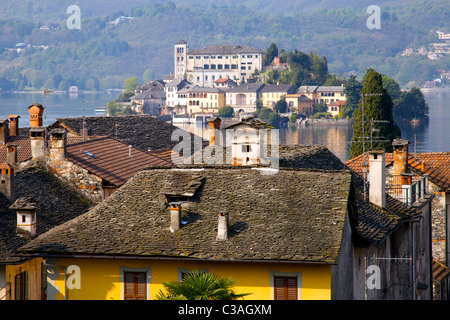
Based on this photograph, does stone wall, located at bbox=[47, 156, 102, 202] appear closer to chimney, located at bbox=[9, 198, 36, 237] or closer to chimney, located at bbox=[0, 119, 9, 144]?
chimney, located at bbox=[9, 198, 36, 237]

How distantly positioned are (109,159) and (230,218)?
454 inches

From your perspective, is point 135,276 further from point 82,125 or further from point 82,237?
point 82,125

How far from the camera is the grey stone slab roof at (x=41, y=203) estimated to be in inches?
729

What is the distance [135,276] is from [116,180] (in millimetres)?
9669

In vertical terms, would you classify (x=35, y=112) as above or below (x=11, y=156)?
above

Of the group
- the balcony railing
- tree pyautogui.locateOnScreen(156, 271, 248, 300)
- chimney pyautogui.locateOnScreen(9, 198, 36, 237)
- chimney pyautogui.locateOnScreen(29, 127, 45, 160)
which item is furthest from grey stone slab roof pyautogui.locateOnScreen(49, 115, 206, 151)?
tree pyautogui.locateOnScreen(156, 271, 248, 300)

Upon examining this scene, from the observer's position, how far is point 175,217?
1500 centimetres

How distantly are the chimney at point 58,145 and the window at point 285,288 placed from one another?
38.6 ft

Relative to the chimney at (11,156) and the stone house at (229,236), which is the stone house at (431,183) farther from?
the chimney at (11,156)

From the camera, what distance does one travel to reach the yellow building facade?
539 inches

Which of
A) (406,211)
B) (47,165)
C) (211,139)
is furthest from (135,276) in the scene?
(211,139)

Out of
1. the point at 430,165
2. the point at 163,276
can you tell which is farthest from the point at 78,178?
the point at 430,165

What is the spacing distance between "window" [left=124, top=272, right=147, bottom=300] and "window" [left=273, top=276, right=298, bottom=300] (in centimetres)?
250

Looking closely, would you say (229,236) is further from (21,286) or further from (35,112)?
(35,112)
